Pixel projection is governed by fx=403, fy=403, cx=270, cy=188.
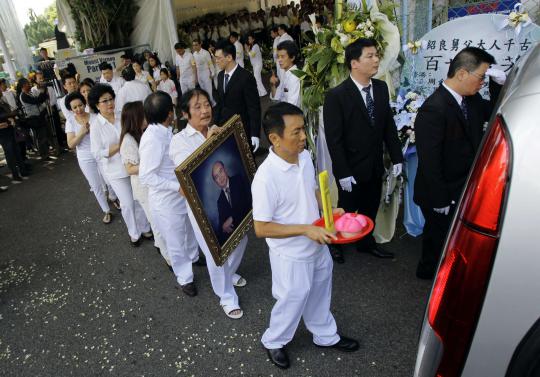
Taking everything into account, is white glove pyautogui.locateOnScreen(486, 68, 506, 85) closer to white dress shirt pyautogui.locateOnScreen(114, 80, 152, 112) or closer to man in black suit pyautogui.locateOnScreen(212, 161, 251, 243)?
man in black suit pyautogui.locateOnScreen(212, 161, 251, 243)

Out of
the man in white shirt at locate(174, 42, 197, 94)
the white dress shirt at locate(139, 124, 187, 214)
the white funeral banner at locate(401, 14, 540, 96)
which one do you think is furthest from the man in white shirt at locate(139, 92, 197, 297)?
the man in white shirt at locate(174, 42, 197, 94)

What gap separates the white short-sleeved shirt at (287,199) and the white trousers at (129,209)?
266 centimetres

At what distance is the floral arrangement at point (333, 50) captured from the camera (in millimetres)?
3846

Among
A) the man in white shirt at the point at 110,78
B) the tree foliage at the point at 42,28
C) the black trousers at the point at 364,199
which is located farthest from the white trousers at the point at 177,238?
the tree foliage at the point at 42,28

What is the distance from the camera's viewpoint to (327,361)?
265cm

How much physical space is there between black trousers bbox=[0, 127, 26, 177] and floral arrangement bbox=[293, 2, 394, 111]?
584 cm

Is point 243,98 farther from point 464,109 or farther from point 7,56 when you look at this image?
point 7,56

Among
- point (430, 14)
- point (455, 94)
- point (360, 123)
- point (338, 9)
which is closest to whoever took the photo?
point (455, 94)

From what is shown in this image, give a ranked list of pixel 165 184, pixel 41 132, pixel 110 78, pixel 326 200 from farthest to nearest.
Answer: pixel 41 132
pixel 110 78
pixel 165 184
pixel 326 200

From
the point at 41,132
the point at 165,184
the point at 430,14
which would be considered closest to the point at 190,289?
the point at 165,184

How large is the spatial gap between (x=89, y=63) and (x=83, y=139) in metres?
5.58

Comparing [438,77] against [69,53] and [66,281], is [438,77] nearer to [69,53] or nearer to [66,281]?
[66,281]

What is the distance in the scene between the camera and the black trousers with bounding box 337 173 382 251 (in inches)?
140

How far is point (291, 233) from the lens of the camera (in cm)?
208
